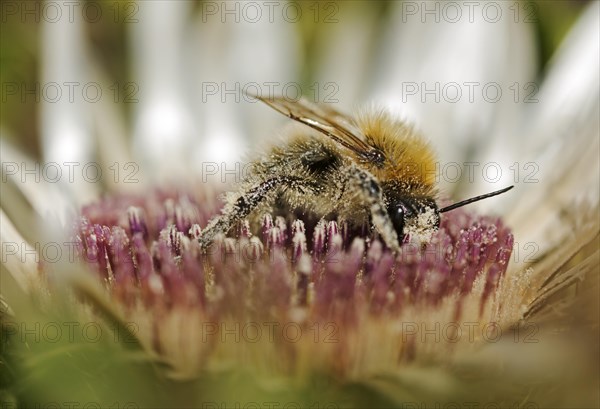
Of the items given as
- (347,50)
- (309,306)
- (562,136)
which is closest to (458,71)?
(347,50)

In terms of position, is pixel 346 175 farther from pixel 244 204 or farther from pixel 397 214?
pixel 244 204

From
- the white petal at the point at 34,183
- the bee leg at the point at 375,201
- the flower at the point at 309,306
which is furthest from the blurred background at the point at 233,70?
the bee leg at the point at 375,201

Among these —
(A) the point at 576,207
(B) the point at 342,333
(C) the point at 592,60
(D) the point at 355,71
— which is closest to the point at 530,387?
(B) the point at 342,333

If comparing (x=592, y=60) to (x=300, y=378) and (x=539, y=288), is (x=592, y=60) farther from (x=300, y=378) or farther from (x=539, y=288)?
(x=300, y=378)

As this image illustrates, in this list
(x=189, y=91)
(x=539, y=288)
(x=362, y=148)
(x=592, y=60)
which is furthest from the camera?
(x=189, y=91)

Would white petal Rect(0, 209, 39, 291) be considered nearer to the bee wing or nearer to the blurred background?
the bee wing

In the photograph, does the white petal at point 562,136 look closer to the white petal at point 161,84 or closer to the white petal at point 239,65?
the white petal at point 239,65

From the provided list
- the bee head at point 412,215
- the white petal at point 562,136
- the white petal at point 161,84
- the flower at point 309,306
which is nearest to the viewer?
the flower at point 309,306
